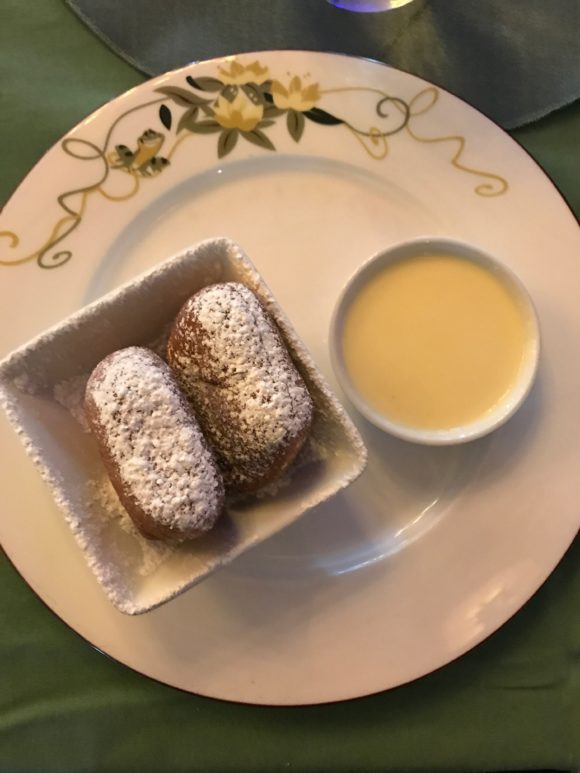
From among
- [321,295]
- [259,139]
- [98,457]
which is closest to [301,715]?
[98,457]

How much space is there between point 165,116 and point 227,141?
0.09 m

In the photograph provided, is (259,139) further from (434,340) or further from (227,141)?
(434,340)

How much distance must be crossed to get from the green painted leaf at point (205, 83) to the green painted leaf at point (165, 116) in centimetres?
5

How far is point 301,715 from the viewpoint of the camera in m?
1.06

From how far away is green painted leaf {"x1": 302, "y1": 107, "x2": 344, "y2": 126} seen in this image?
1106mm

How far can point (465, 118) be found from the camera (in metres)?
1.09

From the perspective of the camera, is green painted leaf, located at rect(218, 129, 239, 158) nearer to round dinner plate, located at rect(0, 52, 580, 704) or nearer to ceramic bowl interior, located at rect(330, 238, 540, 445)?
round dinner plate, located at rect(0, 52, 580, 704)

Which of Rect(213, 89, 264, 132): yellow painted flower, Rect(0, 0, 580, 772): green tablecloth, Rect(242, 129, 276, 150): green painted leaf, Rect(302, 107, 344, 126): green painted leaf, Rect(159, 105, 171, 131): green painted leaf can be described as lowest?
Rect(0, 0, 580, 772): green tablecloth

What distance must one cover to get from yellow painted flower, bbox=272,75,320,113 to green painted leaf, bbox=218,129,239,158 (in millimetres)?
75

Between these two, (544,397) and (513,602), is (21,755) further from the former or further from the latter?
(544,397)

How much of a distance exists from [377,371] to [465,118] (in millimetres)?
387

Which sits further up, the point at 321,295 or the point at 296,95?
the point at 296,95

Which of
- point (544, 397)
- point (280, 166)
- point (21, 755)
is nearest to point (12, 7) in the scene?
point (280, 166)

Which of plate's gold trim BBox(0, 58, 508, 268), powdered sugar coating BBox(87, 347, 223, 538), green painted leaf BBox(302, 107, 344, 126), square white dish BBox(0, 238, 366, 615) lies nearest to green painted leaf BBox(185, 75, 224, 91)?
plate's gold trim BBox(0, 58, 508, 268)
